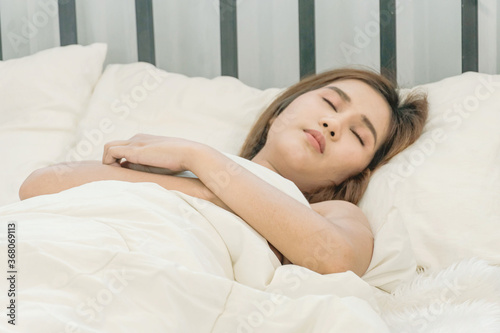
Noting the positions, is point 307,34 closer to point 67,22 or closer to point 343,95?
point 343,95

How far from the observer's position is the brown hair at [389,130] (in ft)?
4.71

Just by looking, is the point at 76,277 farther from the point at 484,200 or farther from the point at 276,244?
the point at 484,200

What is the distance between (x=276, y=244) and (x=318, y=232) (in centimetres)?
8

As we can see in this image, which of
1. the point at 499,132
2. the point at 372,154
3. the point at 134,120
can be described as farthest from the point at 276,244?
the point at 134,120

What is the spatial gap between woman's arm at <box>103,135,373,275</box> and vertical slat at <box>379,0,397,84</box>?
0.75 m

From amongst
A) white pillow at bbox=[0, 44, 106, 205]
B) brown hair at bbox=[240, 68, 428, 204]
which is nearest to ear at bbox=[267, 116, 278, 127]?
brown hair at bbox=[240, 68, 428, 204]

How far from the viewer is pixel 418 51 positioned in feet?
5.98

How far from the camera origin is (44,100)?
5.71ft

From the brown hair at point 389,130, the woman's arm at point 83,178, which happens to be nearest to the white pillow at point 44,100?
the woman's arm at point 83,178

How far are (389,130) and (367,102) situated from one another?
95mm

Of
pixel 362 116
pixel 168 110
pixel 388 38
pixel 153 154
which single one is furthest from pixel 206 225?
pixel 388 38

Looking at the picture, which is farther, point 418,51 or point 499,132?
point 418,51

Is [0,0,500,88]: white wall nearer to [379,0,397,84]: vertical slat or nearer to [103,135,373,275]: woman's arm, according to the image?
[379,0,397,84]: vertical slat

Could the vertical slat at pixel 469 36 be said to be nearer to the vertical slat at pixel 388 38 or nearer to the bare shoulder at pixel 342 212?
the vertical slat at pixel 388 38
